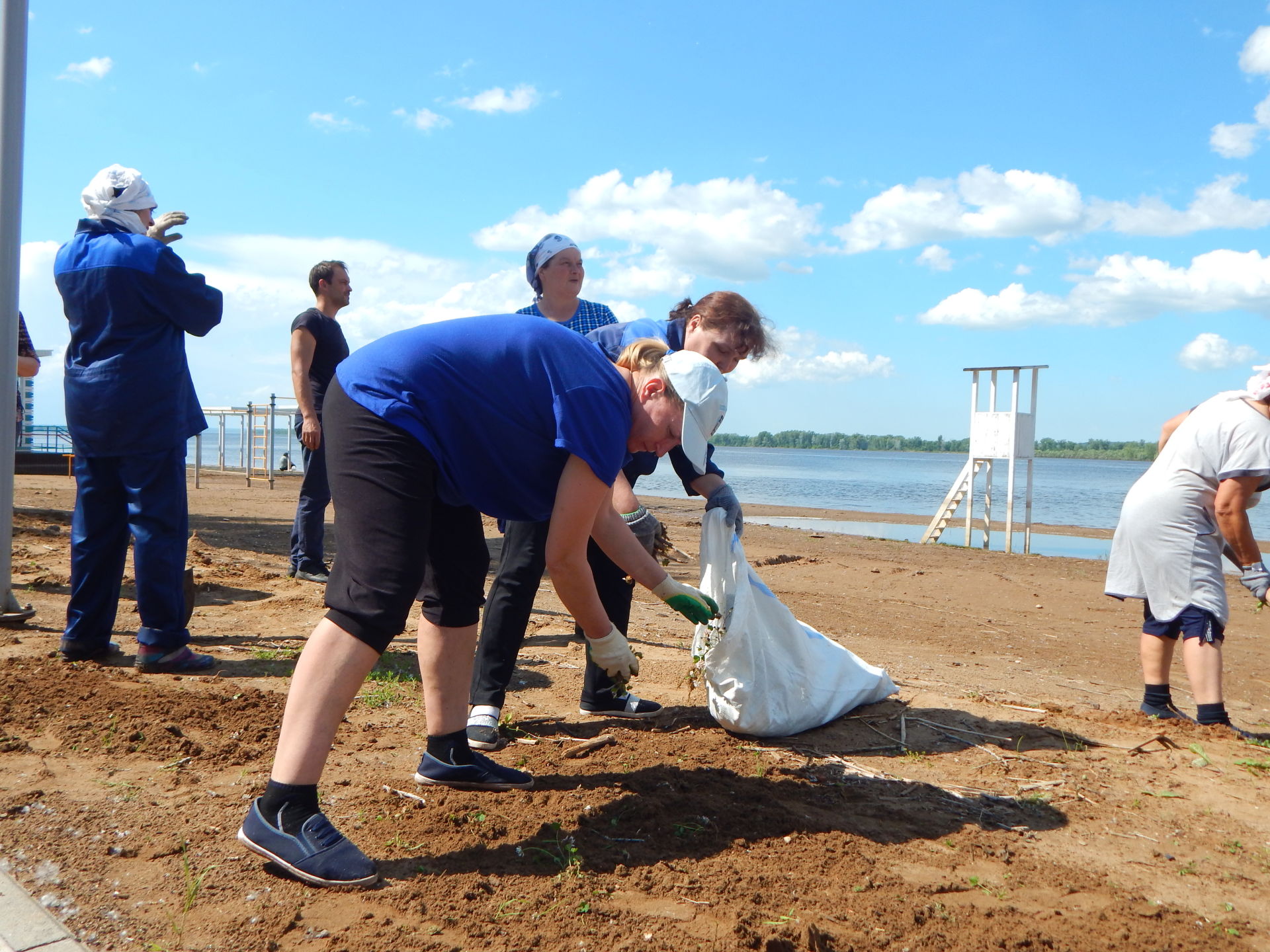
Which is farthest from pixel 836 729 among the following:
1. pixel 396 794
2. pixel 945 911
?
pixel 396 794

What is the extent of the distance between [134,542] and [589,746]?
2042 millimetres

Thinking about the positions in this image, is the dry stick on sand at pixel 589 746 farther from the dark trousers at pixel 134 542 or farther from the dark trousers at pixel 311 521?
the dark trousers at pixel 311 521

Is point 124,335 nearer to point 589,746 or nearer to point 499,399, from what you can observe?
point 499,399

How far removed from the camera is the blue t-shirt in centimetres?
228

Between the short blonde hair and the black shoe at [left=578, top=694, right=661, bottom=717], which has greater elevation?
the short blonde hair

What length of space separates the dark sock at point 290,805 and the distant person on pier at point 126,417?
2027mm

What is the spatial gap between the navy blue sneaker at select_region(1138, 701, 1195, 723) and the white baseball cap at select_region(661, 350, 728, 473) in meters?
2.51

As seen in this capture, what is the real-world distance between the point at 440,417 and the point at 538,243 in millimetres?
2067

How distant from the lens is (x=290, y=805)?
2141 mm

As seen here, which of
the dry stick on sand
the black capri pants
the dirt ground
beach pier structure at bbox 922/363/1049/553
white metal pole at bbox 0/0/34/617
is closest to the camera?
the dirt ground

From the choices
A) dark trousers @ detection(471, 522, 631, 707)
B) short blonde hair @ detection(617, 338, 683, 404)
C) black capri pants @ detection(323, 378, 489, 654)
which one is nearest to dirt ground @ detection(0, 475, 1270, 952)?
dark trousers @ detection(471, 522, 631, 707)

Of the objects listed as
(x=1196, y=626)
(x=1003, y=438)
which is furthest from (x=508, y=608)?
(x=1003, y=438)

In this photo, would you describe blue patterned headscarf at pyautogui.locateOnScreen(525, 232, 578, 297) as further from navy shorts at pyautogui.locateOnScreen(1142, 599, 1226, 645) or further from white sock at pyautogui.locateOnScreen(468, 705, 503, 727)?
navy shorts at pyautogui.locateOnScreen(1142, 599, 1226, 645)

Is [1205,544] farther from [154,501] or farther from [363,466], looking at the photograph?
[154,501]
